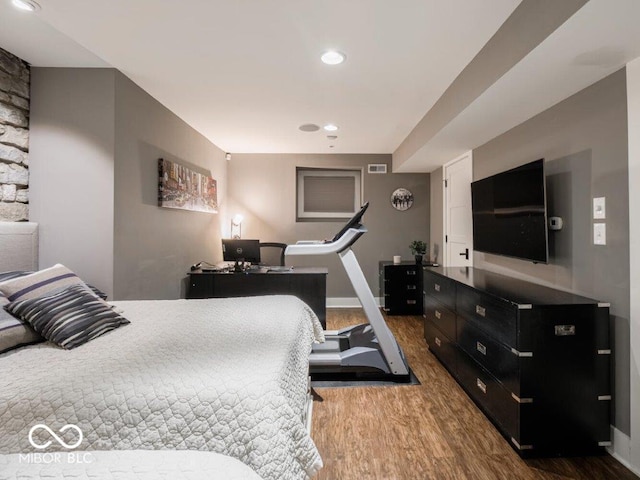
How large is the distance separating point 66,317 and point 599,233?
2.88m

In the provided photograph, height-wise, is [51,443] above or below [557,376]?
above

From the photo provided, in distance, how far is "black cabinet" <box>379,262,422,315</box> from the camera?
15.3 ft

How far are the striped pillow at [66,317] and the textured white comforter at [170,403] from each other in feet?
0.51

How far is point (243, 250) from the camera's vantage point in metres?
3.84

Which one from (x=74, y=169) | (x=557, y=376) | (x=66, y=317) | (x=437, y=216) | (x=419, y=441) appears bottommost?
(x=419, y=441)

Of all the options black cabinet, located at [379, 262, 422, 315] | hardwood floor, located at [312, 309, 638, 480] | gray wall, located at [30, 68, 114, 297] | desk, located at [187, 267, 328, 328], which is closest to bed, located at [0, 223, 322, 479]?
hardwood floor, located at [312, 309, 638, 480]

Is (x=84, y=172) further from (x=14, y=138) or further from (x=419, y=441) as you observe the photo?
(x=419, y=441)

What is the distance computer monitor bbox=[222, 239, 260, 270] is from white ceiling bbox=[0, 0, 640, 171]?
149 centimetres

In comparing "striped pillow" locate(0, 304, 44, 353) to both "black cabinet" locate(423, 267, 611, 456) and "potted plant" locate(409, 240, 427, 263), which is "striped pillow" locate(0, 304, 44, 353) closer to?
"black cabinet" locate(423, 267, 611, 456)

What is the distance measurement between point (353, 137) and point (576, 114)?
102 inches

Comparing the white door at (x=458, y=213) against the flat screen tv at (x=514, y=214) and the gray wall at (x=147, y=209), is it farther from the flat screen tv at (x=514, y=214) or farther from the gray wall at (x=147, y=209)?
the gray wall at (x=147, y=209)

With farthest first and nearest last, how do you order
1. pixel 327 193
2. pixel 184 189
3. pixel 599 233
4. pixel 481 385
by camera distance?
1. pixel 327 193
2. pixel 184 189
3. pixel 481 385
4. pixel 599 233

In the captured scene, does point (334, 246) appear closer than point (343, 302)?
Yes

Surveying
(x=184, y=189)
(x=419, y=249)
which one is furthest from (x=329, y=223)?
(x=184, y=189)
